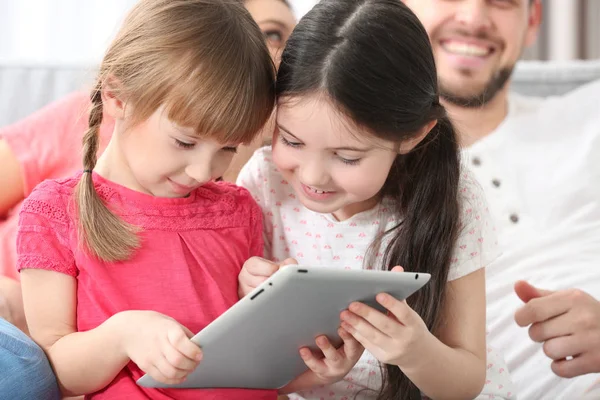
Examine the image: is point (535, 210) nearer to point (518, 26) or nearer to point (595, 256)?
point (595, 256)

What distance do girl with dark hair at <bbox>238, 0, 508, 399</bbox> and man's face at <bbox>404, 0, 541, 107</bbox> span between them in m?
0.78

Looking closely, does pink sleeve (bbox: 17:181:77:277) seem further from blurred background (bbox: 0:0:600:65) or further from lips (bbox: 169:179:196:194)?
blurred background (bbox: 0:0:600:65)

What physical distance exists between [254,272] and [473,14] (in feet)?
3.69

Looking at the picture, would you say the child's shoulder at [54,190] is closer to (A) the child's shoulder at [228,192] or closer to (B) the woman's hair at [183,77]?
(B) the woman's hair at [183,77]

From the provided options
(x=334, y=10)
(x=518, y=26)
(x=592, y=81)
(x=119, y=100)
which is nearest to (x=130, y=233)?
(x=119, y=100)

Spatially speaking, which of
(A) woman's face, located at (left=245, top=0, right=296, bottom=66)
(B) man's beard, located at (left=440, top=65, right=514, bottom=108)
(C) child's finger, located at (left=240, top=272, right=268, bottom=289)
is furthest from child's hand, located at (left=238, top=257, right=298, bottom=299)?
(B) man's beard, located at (left=440, top=65, right=514, bottom=108)

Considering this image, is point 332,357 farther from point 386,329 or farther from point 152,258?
point 152,258

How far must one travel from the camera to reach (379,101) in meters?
1.29

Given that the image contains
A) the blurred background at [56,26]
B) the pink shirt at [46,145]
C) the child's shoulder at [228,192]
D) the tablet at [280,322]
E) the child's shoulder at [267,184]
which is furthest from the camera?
the blurred background at [56,26]

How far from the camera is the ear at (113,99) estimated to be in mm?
1314

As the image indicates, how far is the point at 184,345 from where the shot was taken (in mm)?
1176

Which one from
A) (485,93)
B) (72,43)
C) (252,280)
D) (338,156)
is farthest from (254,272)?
(72,43)

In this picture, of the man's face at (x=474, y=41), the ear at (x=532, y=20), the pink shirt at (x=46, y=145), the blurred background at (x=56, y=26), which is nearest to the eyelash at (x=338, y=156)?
the pink shirt at (x=46, y=145)

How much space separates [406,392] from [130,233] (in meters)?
0.53
